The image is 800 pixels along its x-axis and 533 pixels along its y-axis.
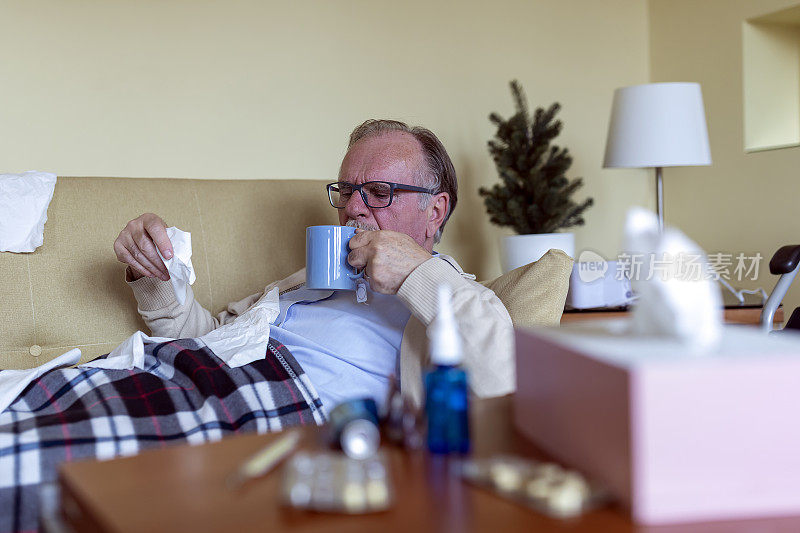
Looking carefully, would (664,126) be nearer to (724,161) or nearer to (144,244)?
(724,161)

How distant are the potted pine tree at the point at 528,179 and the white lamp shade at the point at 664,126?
0.71 ft

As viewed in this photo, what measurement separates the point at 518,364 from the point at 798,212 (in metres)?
2.28

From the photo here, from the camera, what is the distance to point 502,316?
116cm

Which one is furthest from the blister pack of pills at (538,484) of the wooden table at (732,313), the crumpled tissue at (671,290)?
the wooden table at (732,313)

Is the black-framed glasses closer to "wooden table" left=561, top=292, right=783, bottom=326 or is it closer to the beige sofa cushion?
the beige sofa cushion

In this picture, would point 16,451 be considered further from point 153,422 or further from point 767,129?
point 767,129

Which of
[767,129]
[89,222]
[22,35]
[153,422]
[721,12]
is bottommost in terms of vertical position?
[153,422]

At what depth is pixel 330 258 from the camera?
1358 millimetres

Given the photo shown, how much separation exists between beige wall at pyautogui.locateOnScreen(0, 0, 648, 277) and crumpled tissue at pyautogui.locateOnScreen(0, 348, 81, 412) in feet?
3.02

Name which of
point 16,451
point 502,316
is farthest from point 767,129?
point 16,451

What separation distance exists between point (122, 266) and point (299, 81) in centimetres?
101

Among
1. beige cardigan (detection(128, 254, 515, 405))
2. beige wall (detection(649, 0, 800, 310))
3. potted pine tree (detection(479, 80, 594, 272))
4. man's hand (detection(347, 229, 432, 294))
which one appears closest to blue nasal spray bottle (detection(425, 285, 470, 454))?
beige cardigan (detection(128, 254, 515, 405))

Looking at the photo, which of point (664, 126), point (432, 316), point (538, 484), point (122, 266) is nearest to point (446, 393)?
point (538, 484)

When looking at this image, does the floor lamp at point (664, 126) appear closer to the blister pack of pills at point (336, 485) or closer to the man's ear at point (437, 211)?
the man's ear at point (437, 211)
